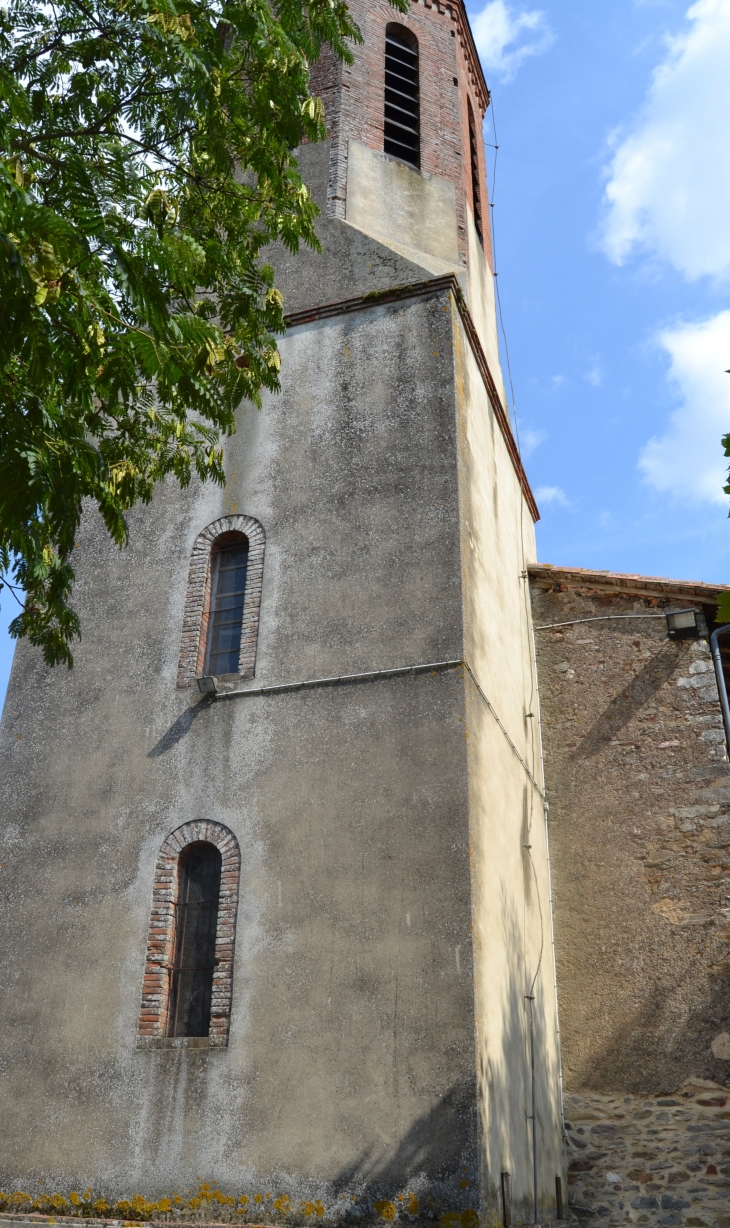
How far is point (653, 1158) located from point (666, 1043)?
99 cm

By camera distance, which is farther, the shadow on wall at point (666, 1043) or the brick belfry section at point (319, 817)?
the shadow on wall at point (666, 1043)

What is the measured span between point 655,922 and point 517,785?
6.68ft

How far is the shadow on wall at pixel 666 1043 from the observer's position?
9.49 m

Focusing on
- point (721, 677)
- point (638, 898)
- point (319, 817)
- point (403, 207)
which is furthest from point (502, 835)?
point (403, 207)

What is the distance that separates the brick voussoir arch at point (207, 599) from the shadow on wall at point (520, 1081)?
3.12 metres

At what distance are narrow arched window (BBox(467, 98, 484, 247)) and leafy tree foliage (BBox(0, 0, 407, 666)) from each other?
683cm

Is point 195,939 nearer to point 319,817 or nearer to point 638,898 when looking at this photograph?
point 319,817

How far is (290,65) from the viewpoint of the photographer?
6215mm

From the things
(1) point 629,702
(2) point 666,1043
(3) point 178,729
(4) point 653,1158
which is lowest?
(4) point 653,1158

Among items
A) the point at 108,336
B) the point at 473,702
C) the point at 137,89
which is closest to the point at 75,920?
the point at 473,702

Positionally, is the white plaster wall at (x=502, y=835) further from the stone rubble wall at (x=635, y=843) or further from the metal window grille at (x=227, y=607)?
the metal window grille at (x=227, y=607)

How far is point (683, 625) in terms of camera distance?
37.4 ft

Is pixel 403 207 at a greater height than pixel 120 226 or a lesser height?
greater

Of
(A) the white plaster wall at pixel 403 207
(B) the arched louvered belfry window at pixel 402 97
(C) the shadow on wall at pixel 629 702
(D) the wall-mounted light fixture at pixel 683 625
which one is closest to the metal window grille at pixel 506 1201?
(C) the shadow on wall at pixel 629 702
